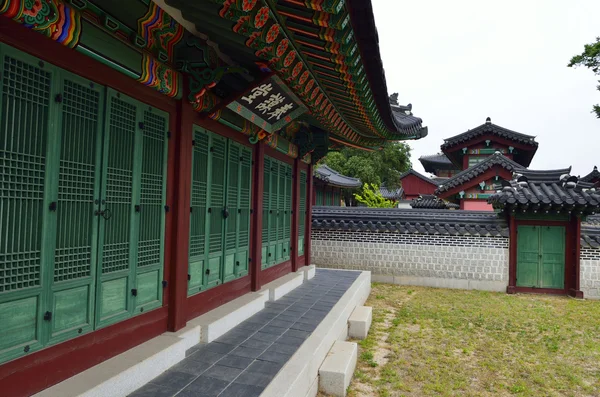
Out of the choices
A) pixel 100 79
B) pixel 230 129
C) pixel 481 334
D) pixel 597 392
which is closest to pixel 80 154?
pixel 100 79

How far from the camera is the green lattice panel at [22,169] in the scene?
244cm

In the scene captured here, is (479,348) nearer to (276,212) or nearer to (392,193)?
(276,212)

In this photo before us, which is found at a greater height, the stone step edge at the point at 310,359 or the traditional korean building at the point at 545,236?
the traditional korean building at the point at 545,236

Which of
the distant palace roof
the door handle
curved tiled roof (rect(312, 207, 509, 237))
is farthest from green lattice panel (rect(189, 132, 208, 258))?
the distant palace roof

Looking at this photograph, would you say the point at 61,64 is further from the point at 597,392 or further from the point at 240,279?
the point at 597,392

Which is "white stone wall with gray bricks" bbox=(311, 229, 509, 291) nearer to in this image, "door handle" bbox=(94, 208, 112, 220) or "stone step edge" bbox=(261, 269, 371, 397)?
"stone step edge" bbox=(261, 269, 371, 397)

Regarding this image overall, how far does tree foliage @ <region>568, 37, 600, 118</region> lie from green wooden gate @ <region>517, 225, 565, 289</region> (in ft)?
28.9

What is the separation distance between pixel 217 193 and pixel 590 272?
10.2 meters

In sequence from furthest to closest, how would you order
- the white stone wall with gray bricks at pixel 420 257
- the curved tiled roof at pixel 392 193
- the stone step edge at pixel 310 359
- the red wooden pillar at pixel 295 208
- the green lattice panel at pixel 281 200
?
1. the curved tiled roof at pixel 392 193
2. the white stone wall with gray bricks at pixel 420 257
3. the red wooden pillar at pixel 295 208
4. the green lattice panel at pixel 281 200
5. the stone step edge at pixel 310 359

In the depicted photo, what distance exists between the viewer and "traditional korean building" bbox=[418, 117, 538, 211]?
16000mm

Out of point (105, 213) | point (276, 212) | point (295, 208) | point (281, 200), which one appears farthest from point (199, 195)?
point (295, 208)

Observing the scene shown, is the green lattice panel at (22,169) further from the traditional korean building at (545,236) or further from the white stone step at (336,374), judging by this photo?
the traditional korean building at (545,236)

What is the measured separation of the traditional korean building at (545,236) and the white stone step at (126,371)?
31.5ft

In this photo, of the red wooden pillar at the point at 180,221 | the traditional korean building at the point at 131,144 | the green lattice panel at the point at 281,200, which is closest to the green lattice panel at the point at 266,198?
the green lattice panel at the point at 281,200
